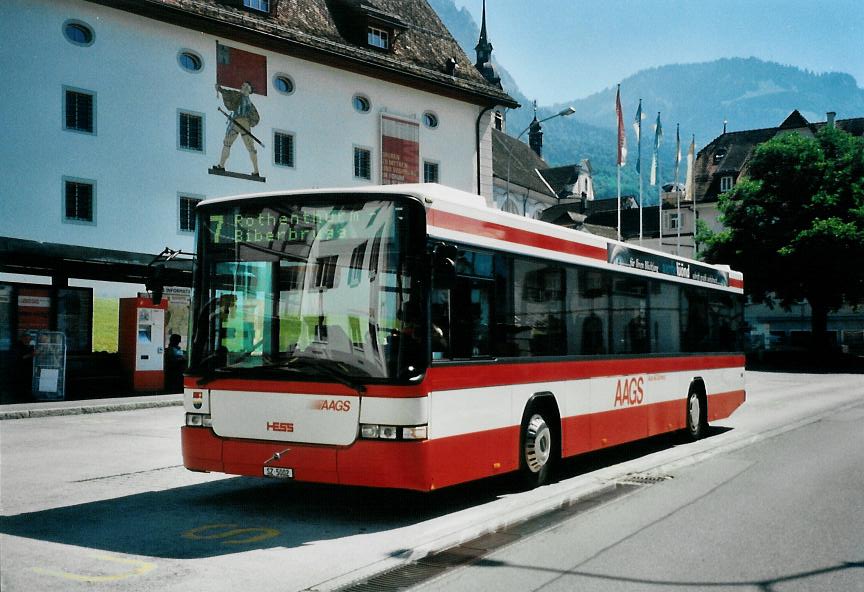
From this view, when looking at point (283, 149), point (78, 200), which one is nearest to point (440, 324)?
point (78, 200)

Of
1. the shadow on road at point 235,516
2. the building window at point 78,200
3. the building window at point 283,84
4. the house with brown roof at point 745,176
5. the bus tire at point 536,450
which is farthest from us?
the house with brown roof at point 745,176

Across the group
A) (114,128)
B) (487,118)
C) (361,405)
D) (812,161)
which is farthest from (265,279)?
(812,161)

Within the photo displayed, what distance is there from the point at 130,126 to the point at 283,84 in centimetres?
616

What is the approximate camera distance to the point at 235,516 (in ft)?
27.5

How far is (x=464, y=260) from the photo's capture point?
28.9 feet

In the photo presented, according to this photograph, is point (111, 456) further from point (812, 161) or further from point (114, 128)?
point (812, 161)

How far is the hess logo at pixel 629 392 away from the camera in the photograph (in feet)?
39.8

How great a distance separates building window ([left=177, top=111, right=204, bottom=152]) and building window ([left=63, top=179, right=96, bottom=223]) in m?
3.51

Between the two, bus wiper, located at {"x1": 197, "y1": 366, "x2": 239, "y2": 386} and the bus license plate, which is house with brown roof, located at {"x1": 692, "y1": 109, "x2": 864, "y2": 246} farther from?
the bus license plate

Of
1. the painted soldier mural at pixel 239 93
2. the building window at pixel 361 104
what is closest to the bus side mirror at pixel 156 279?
the painted soldier mural at pixel 239 93

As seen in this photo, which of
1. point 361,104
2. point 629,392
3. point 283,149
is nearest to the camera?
point 629,392

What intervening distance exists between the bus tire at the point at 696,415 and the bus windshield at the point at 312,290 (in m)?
8.26

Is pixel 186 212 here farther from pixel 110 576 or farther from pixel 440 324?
pixel 110 576

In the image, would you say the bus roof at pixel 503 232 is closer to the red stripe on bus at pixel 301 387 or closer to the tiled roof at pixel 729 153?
the red stripe on bus at pixel 301 387
